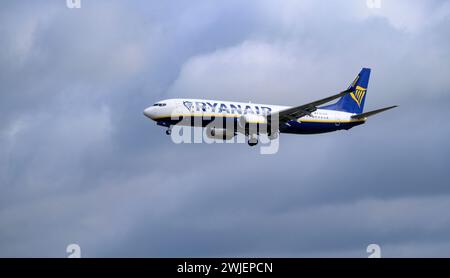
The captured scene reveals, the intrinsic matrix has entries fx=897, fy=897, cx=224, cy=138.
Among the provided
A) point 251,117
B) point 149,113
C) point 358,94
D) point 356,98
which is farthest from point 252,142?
point 358,94

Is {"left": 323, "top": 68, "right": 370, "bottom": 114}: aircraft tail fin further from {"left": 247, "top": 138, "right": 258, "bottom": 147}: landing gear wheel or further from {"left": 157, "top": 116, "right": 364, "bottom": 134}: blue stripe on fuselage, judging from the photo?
{"left": 247, "top": 138, "right": 258, "bottom": 147}: landing gear wheel

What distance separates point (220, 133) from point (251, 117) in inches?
219

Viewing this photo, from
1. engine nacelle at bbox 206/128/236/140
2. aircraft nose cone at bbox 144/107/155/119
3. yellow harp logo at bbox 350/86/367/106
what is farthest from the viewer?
yellow harp logo at bbox 350/86/367/106

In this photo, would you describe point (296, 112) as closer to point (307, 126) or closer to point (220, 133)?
point (307, 126)

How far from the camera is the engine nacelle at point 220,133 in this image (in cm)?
10050

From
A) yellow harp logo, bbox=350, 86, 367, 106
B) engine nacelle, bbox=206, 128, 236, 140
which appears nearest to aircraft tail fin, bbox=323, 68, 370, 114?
yellow harp logo, bbox=350, 86, 367, 106

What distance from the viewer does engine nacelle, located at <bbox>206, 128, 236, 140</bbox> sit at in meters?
100

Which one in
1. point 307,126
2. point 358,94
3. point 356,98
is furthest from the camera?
point 358,94

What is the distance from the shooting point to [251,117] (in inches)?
3829

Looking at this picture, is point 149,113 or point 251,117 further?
point 251,117
